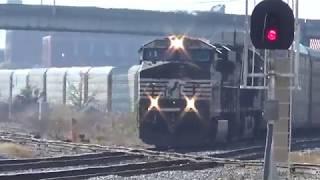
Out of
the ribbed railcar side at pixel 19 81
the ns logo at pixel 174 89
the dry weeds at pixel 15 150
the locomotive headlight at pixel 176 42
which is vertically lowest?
the dry weeds at pixel 15 150

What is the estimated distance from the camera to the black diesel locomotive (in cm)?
2080

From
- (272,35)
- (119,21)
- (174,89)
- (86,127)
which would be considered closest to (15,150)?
(174,89)

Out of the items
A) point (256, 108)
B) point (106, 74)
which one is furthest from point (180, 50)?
point (106, 74)

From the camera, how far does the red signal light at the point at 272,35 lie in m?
8.16

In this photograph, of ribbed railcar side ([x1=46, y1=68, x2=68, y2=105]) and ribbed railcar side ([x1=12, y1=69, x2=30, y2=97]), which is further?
ribbed railcar side ([x1=12, y1=69, x2=30, y2=97])

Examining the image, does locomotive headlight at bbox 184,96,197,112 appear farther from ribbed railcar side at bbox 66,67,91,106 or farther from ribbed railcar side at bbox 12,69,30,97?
ribbed railcar side at bbox 12,69,30,97

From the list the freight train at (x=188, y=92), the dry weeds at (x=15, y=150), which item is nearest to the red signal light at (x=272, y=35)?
the dry weeds at (x=15, y=150)

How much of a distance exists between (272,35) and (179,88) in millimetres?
12630

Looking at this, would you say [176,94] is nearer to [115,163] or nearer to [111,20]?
[115,163]

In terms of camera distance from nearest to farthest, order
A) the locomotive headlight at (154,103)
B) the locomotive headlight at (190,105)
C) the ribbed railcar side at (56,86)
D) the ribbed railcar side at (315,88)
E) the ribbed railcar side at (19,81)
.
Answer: the locomotive headlight at (154,103) → the locomotive headlight at (190,105) → the ribbed railcar side at (315,88) → the ribbed railcar side at (56,86) → the ribbed railcar side at (19,81)

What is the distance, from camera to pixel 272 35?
818 centimetres

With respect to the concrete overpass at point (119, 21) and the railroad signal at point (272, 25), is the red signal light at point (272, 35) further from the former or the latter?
the concrete overpass at point (119, 21)

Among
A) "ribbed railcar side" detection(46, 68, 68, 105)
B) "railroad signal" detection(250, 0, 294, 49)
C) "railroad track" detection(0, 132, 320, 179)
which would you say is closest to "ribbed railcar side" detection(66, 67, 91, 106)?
"ribbed railcar side" detection(46, 68, 68, 105)

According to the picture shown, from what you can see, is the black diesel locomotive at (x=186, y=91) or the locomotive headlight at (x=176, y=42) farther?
the locomotive headlight at (x=176, y=42)
